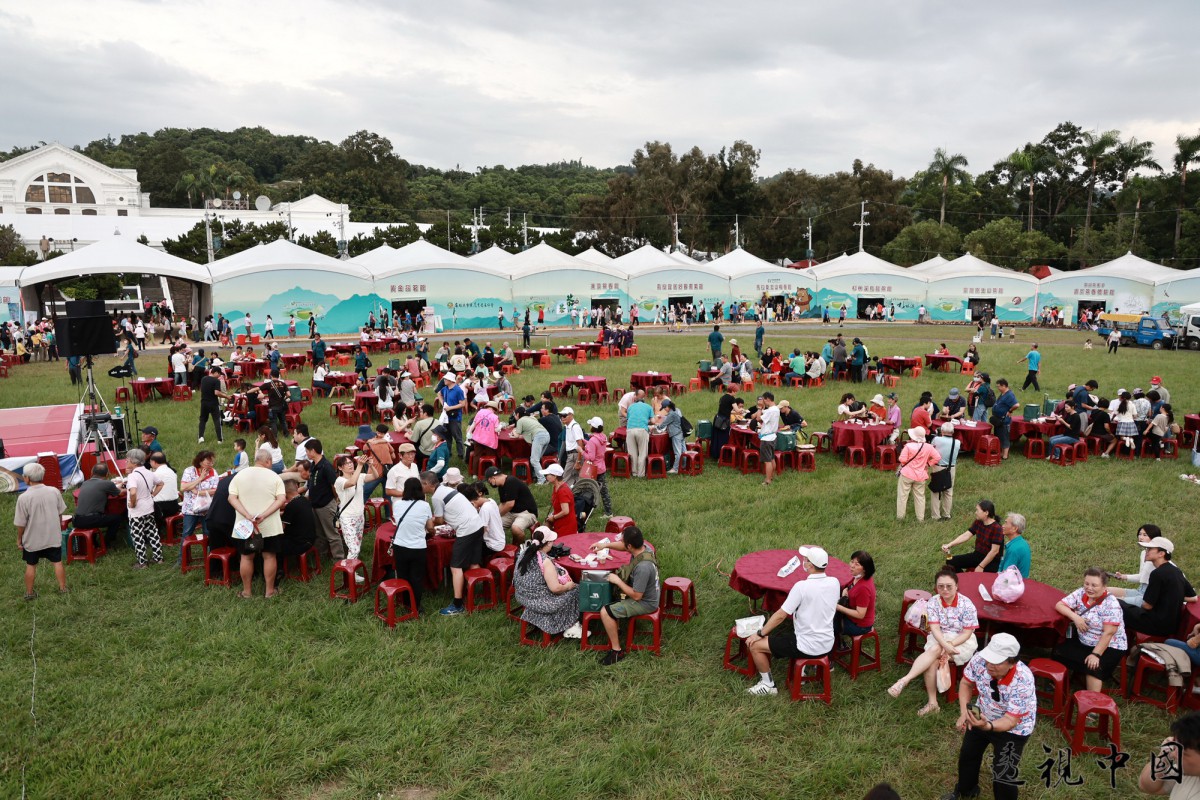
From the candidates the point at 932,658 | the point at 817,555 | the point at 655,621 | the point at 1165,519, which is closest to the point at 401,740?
the point at 655,621

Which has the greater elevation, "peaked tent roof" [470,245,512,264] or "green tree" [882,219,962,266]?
"green tree" [882,219,962,266]

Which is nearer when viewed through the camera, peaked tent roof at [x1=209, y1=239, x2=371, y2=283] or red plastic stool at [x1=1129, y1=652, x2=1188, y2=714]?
red plastic stool at [x1=1129, y1=652, x2=1188, y2=714]

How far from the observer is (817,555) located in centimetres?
593

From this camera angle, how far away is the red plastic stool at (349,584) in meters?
7.58

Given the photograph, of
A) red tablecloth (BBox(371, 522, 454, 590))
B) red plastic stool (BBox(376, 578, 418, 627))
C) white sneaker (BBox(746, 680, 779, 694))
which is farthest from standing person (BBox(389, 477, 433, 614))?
white sneaker (BBox(746, 680, 779, 694))

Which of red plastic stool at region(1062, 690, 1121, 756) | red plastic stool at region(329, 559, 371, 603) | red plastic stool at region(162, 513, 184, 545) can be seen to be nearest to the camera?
red plastic stool at region(1062, 690, 1121, 756)

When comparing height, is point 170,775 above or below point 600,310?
below

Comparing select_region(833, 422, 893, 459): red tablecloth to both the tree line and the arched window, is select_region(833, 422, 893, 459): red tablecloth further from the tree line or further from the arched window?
the arched window

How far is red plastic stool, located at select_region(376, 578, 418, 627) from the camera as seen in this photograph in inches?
277

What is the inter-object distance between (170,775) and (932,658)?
5622 millimetres

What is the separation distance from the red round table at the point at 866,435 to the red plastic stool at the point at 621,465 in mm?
3789

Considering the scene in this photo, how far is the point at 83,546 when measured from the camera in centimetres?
885

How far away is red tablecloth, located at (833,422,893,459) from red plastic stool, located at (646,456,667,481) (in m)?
3.28

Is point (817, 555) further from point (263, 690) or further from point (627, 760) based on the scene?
point (263, 690)
